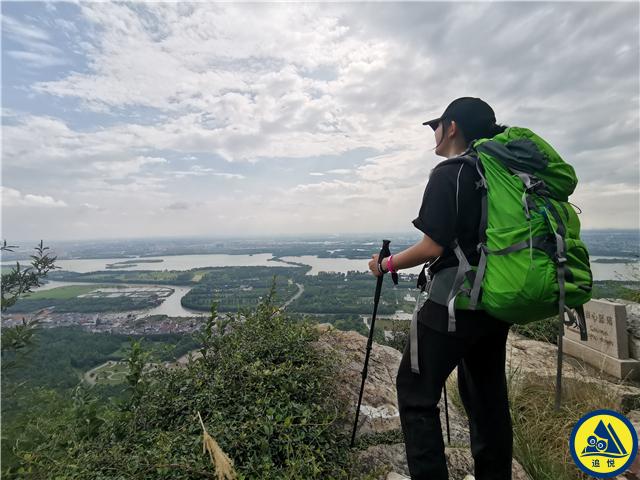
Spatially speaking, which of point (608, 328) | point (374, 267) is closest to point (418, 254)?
point (374, 267)

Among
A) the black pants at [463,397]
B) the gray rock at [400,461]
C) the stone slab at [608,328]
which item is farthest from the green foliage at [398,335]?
the black pants at [463,397]

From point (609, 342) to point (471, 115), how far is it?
5104 millimetres

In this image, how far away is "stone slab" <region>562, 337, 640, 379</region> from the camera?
15.4 feet

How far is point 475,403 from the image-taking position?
2.04 metres

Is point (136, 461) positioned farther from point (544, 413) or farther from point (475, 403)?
point (544, 413)

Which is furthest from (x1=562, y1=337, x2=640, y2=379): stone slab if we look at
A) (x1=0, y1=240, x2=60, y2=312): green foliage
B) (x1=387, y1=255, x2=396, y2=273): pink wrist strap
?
(x1=0, y1=240, x2=60, y2=312): green foliage

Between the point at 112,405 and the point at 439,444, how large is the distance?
2.40m

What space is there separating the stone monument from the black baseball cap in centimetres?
402

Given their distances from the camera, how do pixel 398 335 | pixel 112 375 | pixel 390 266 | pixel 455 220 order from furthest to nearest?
pixel 398 335
pixel 112 375
pixel 390 266
pixel 455 220

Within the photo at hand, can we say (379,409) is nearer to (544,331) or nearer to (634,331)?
(634,331)

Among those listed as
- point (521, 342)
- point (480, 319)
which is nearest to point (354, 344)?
point (480, 319)

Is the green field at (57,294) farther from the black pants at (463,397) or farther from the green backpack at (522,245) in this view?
the green backpack at (522,245)

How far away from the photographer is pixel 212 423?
2.26m

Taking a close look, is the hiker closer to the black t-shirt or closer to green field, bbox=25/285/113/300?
the black t-shirt
